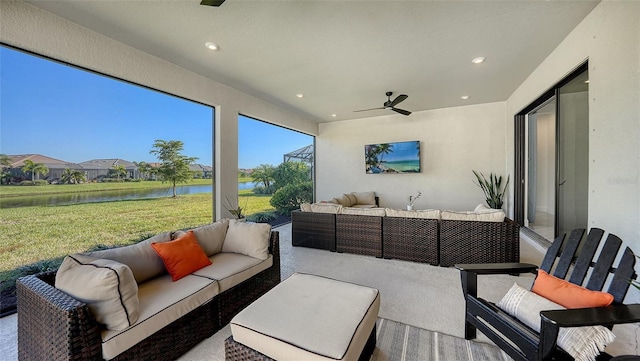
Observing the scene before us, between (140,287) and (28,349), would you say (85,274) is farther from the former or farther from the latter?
(28,349)

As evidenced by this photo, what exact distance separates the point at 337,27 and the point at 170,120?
277cm

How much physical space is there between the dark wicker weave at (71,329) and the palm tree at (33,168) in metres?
1.49

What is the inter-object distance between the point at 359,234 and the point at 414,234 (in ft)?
2.69

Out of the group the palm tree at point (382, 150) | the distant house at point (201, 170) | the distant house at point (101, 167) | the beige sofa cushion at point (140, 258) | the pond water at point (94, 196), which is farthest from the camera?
the palm tree at point (382, 150)

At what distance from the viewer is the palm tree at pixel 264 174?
5488 millimetres

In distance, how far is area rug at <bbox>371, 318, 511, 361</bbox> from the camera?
1.65 m

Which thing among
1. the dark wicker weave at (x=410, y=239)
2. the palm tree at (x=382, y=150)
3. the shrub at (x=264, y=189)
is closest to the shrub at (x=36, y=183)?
the shrub at (x=264, y=189)

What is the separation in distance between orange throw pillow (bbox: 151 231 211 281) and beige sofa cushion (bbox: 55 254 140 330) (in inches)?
19.9

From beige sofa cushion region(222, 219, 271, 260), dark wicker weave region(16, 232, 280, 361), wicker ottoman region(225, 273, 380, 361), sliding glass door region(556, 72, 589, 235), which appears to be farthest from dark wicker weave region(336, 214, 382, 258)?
sliding glass door region(556, 72, 589, 235)

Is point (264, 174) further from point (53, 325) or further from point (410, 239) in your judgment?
point (53, 325)

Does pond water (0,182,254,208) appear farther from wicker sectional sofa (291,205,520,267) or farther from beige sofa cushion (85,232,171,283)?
wicker sectional sofa (291,205,520,267)

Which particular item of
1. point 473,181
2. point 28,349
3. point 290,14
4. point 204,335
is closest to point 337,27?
point 290,14

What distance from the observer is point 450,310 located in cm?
222

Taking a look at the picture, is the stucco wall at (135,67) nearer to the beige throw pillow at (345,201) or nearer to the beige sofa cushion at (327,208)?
the beige sofa cushion at (327,208)
